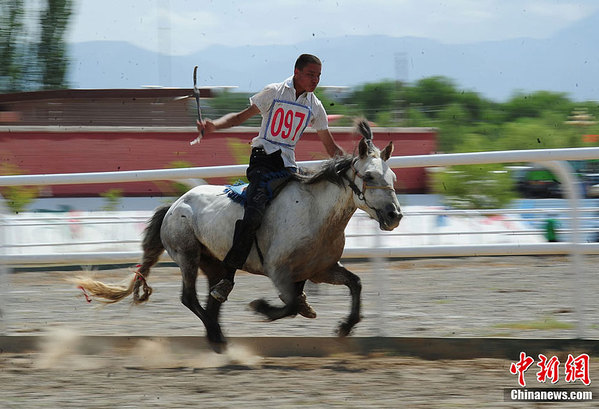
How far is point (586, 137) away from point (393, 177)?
104ft

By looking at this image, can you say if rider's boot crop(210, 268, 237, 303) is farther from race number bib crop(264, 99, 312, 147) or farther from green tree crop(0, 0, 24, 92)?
green tree crop(0, 0, 24, 92)

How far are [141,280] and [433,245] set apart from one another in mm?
2072

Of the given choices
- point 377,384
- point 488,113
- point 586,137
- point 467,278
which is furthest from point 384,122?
point 488,113

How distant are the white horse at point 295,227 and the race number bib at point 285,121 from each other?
30cm

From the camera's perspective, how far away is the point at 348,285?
18.5 ft

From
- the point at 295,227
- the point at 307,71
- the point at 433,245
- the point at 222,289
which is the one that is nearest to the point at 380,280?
the point at 433,245

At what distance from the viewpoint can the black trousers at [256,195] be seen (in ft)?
18.1

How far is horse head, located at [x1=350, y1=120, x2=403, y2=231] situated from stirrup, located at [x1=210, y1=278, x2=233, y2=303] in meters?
1.05

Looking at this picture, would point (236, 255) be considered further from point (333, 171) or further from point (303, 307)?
point (333, 171)

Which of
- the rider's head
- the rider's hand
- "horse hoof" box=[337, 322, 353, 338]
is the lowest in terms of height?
"horse hoof" box=[337, 322, 353, 338]

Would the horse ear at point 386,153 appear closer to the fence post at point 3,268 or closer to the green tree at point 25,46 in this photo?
the fence post at point 3,268

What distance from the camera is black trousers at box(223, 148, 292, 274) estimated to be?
5.53 meters

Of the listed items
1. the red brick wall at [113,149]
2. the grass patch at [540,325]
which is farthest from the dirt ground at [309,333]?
the red brick wall at [113,149]

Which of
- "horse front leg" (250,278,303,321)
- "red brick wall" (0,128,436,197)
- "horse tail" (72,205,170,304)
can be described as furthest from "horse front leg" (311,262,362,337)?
"red brick wall" (0,128,436,197)
